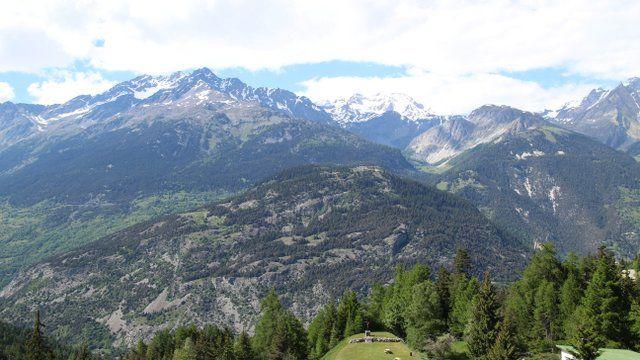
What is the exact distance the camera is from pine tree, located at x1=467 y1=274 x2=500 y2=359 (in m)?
85.8

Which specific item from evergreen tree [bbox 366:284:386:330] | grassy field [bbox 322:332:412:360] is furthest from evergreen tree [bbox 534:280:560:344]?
evergreen tree [bbox 366:284:386:330]

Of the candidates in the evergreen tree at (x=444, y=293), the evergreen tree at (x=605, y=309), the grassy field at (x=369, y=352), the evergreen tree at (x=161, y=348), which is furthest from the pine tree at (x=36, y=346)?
the evergreen tree at (x=605, y=309)

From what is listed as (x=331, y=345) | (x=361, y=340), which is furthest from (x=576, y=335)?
(x=331, y=345)

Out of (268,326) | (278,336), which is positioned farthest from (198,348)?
(278,336)

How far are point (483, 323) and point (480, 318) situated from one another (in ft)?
3.17

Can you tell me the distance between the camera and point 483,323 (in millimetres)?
86500

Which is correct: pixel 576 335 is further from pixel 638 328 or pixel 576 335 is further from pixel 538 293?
pixel 538 293

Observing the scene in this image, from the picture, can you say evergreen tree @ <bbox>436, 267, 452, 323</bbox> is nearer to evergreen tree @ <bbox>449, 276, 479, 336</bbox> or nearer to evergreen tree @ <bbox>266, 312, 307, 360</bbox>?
evergreen tree @ <bbox>449, 276, 479, 336</bbox>

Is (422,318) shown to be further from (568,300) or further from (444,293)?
(568,300)

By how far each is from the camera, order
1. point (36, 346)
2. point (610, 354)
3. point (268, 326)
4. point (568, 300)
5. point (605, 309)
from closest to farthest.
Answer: point (610, 354) < point (605, 309) < point (568, 300) < point (36, 346) < point (268, 326)

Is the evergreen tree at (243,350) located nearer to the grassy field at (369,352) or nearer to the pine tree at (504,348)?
the grassy field at (369,352)

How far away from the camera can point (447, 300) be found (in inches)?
4685

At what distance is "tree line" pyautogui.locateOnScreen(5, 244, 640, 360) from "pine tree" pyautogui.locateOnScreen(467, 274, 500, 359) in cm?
16

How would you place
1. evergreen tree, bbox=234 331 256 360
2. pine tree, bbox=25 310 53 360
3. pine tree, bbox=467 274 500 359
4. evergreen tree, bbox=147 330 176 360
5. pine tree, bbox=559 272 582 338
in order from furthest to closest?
evergreen tree, bbox=147 330 176 360 < pine tree, bbox=25 310 53 360 < evergreen tree, bbox=234 331 256 360 < pine tree, bbox=559 272 582 338 < pine tree, bbox=467 274 500 359
